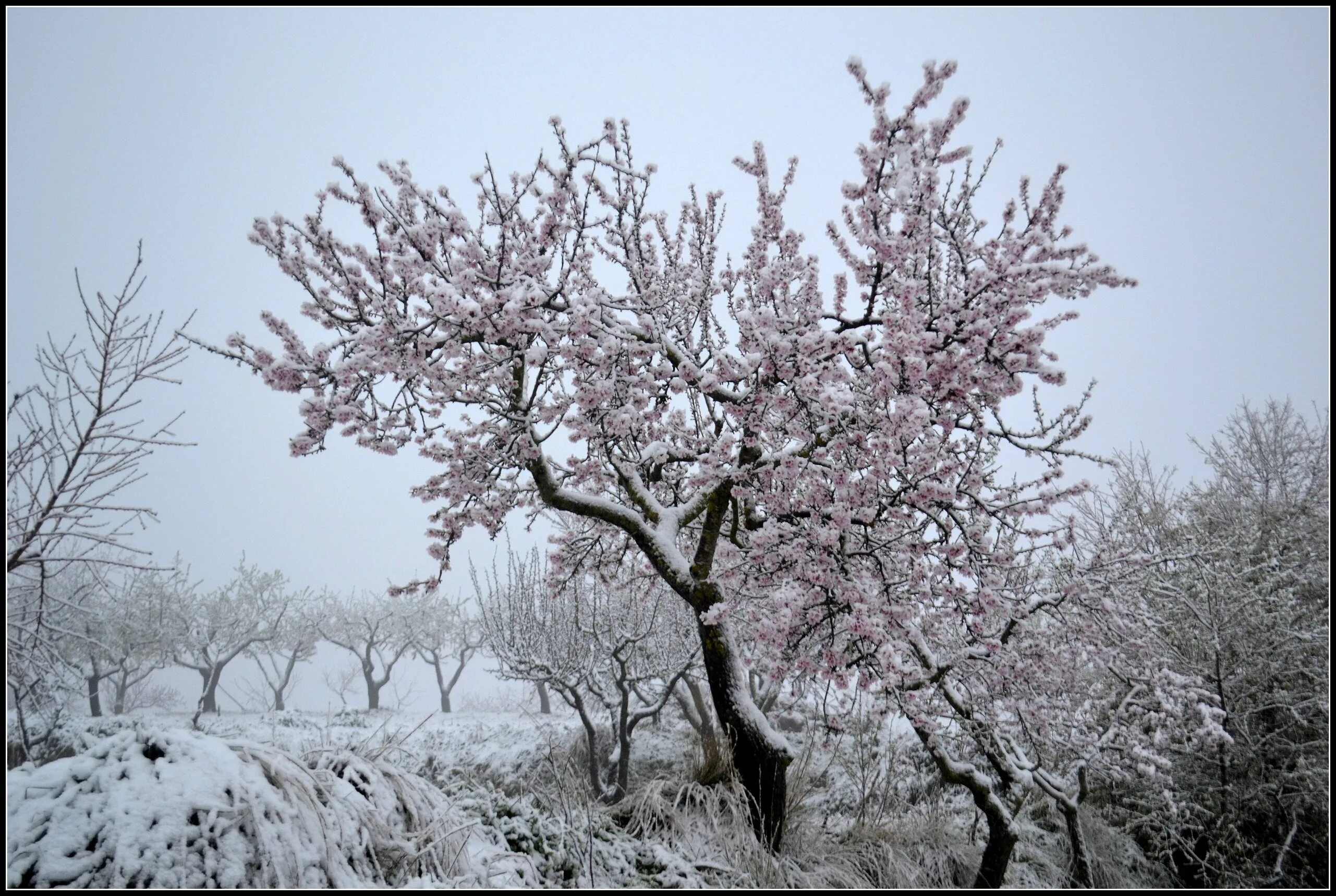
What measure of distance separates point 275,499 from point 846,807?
9248 inches

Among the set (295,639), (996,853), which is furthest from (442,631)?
(996,853)

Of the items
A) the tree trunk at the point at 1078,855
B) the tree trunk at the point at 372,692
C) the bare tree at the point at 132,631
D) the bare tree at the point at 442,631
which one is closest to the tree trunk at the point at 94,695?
the bare tree at the point at 132,631

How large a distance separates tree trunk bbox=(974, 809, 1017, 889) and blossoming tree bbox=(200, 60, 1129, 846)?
2040 mm

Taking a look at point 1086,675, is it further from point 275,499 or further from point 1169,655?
point 275,499

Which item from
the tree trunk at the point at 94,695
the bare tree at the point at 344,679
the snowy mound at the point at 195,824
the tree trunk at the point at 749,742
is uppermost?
the snowy mound at the point at 195,824

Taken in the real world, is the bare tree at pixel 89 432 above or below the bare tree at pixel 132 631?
above

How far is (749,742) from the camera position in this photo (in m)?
4.46

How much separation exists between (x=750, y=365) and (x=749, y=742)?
3.04m

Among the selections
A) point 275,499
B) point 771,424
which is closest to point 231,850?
point 771,424

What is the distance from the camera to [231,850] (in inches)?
77.4

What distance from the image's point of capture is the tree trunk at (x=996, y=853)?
15.5 ft

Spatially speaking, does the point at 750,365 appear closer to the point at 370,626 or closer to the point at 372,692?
the point at 372,692

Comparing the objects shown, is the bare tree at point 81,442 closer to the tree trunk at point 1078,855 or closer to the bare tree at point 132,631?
the tree trunk at point 1078,855

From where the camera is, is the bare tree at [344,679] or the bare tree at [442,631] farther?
the bare tree at [344,679]
